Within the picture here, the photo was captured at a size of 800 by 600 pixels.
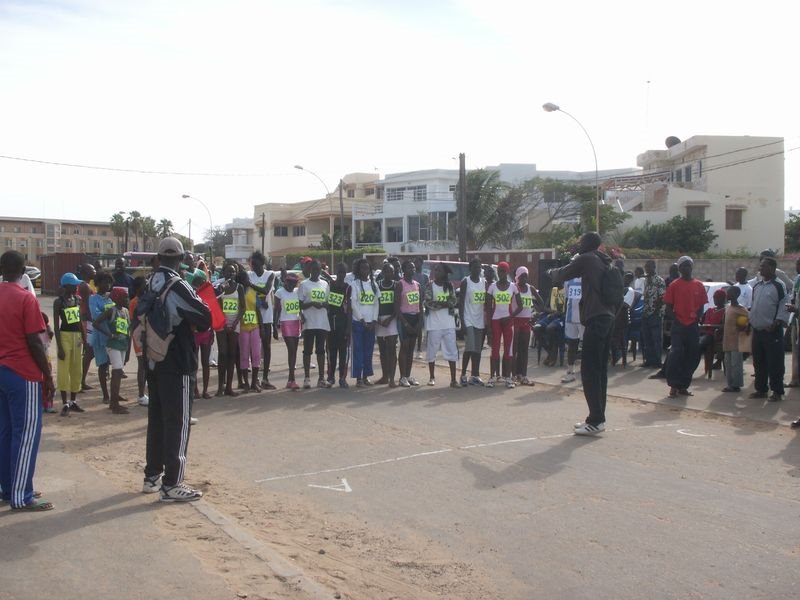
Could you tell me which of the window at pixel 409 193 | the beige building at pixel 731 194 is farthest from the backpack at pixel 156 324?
the window at pixel 409 193

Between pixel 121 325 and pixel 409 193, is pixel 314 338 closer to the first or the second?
pixel 121 325

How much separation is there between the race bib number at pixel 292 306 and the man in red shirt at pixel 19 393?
6455 mm

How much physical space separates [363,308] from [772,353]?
622 centimetres

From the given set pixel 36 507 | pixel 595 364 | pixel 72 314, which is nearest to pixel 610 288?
pixel 595 364

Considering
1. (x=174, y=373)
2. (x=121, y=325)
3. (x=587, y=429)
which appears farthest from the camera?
(x=121, y=325)

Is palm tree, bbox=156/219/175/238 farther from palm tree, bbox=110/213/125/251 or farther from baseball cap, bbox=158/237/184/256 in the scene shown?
baseball cap, bbox=158/237/184/256

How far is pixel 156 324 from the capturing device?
6.36m

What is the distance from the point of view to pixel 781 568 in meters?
5.03

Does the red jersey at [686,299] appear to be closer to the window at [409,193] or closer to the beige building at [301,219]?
the window at [409,193]

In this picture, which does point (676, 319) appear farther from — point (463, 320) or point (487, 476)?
point (487, 476)

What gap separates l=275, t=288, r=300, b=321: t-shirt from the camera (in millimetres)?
12625

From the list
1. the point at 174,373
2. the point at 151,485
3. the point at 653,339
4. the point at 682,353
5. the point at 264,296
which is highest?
the point at 264,296

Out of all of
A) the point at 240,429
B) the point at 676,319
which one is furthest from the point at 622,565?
the point at 676,319

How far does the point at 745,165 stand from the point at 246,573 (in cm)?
5307
